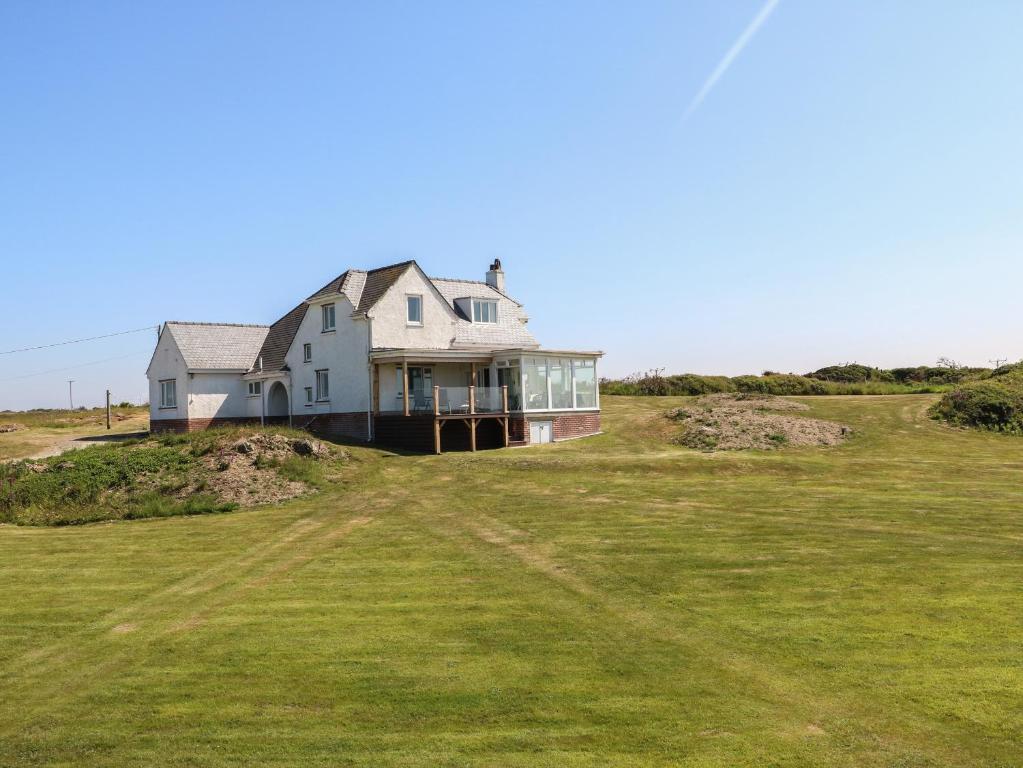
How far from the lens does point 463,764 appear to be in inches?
293

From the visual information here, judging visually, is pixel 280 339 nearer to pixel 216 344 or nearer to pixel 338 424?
pixel 216 344

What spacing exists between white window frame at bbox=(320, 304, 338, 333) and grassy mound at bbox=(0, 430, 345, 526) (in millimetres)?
11754

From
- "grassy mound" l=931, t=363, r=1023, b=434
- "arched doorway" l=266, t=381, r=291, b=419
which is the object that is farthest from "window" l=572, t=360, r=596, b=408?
"grassy mound" l=931, t=363, r=1023, b=434

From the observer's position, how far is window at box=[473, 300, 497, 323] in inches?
1687

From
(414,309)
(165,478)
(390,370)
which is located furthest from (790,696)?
(414,309)

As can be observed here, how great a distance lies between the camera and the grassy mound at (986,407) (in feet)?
125

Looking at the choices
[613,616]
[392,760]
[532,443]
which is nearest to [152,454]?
[532,443]

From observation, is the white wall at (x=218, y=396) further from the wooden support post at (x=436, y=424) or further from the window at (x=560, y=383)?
the window at (x=560, y=383)

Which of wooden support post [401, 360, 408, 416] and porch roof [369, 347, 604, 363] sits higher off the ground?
porch roof [369, 347, 604, 363]

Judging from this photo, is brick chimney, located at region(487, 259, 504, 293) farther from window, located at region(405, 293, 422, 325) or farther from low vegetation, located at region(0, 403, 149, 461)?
low vegetation, located at region(0, 403, 149, 461)

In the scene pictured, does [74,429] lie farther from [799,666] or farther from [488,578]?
[799,666]

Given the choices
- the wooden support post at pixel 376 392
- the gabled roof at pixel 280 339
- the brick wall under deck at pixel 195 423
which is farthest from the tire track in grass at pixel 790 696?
the brick wall under deck at pixel 195 423

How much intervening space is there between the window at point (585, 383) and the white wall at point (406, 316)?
6.93m

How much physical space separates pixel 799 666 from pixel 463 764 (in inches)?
169
